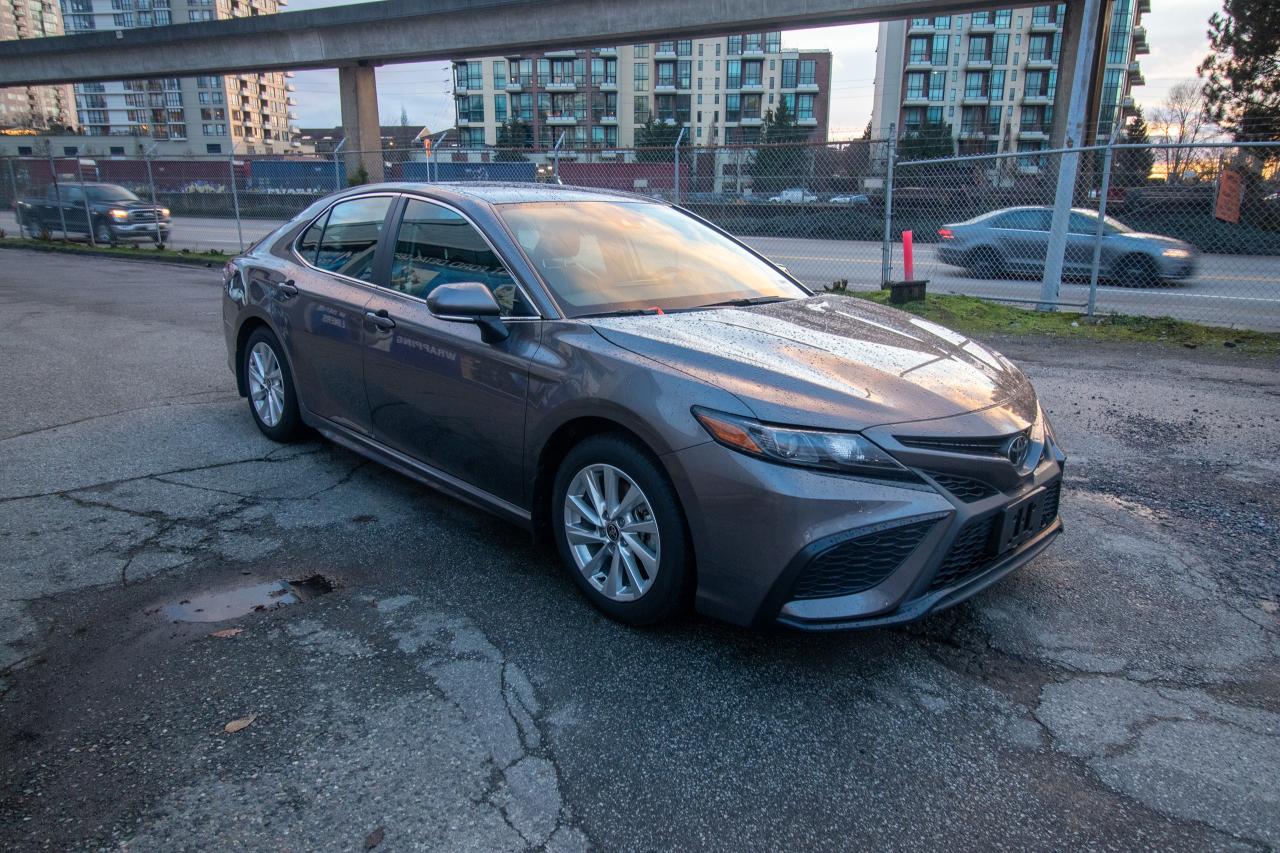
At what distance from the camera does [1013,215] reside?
12445 mm

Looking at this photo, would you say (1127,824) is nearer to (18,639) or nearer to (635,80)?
(18,639)

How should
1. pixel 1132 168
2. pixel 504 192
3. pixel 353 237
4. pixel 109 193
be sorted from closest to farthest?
pixel 504 192 → pixel 353 237 → pixel 1132 168 → pixel 109 193

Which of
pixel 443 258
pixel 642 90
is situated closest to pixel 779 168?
pixel 443 258

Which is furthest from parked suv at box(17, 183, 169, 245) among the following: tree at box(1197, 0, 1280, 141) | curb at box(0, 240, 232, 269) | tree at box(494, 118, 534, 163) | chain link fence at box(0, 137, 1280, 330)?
tree at box(494, 118, 534, 163)

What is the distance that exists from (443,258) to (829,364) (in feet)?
6.38

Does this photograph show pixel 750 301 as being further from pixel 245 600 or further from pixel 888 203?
pixel 888 203

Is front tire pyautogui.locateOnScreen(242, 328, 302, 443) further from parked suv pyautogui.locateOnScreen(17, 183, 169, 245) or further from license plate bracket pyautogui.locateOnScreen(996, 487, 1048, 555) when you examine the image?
parked suv pyautogui.locateOnScreen(17, 183, 169, 245)

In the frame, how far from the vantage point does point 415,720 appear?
2689 millimetres

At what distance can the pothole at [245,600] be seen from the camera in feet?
11.0

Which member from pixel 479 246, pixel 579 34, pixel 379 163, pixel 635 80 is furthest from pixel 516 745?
pixel 635 80

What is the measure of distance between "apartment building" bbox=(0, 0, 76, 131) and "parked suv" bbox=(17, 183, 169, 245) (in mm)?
135629

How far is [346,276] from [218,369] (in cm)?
378

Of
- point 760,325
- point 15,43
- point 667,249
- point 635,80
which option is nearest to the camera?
point 760,325

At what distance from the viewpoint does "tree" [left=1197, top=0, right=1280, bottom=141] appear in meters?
25.9
